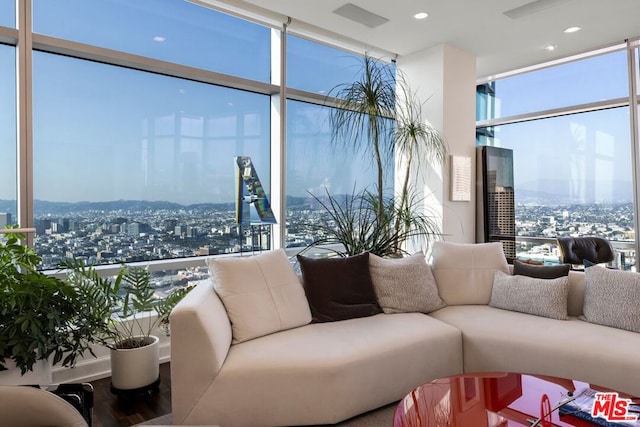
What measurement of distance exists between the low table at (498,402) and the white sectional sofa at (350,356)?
1.54 feet

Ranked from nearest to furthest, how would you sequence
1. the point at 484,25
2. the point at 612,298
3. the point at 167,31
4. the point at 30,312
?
the point at 30,312 → the point at 612,298 → the point at 167,31 → the point at 484,25

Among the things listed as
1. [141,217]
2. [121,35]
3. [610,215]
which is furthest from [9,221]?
[610,215]

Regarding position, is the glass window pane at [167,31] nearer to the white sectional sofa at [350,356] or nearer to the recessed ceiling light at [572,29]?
the white sectional sofa at [350,356]

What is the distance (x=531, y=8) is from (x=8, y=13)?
4060 mm

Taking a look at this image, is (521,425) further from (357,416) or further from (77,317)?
(77,317)

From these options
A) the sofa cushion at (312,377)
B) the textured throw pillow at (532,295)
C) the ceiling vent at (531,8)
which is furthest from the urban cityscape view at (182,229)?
the ceiling vent at (531,8)

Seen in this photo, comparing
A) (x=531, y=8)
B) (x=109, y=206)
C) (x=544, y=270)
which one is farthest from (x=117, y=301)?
(x=531, y=8)

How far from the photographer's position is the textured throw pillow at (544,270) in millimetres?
3055

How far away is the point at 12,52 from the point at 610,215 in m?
5.58

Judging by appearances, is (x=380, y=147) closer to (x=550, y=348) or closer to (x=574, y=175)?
(x=574, y=175)

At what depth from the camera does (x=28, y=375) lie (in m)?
2.25

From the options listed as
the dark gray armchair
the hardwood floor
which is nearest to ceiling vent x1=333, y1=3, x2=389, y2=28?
the dark gray armchair

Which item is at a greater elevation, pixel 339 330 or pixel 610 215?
pixel 610 215

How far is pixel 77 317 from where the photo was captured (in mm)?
2367
